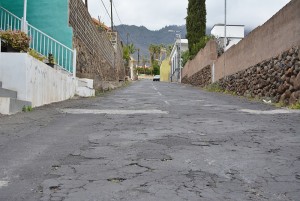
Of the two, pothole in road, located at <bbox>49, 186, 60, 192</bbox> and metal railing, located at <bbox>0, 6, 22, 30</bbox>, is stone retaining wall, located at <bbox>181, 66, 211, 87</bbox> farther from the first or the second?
pothole in road, located at <bbox>49, 186, 60, 192</bbox>

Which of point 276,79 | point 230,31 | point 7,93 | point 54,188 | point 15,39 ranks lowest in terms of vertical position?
point 54,188

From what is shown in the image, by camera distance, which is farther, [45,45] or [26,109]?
[45,45]

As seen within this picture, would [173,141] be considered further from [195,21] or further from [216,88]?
[195,21]

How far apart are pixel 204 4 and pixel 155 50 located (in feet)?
238


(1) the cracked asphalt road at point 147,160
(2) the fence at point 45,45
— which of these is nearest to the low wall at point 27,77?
(1) the cracked asphalt road at point 147,160

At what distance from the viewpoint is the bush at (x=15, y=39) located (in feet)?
32.5

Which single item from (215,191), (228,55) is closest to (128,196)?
(215,191)

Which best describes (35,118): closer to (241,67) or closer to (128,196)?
(128,196)

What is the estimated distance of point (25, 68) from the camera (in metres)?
9.41

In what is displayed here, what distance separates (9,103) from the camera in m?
8.37

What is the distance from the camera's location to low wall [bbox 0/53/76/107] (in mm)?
9406

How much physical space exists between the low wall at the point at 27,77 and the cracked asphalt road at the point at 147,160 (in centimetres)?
184

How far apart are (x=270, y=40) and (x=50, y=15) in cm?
879

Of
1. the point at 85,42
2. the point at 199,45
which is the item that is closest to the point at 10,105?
the point at 85,42
